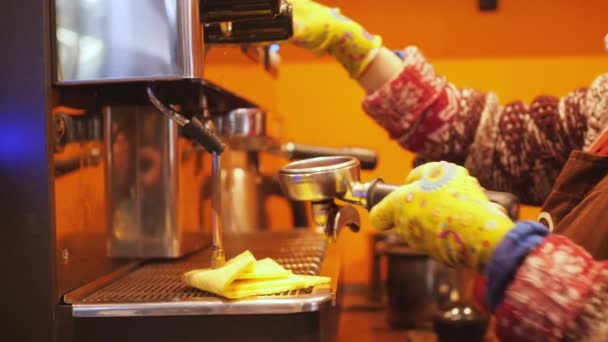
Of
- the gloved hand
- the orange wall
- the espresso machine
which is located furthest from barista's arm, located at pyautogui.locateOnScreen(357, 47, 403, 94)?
the espresso machine

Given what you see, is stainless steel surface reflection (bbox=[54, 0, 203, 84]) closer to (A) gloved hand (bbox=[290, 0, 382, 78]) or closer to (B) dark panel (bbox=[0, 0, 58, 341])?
(B) dark panel (bbox=[0, 0, 58, 341])

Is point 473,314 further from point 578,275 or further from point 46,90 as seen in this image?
point 46,90

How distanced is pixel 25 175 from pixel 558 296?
1.32 ft

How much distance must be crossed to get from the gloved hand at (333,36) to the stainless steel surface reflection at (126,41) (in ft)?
0.96

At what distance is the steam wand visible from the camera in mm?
550

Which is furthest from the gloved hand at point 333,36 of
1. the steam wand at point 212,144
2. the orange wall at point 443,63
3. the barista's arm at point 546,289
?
the barista's arm at point 546,289

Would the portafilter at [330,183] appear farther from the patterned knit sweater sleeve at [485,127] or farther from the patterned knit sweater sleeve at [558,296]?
the patterned knit sweater sleeve at [485,127]

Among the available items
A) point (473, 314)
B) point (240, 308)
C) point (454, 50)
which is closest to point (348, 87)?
point (454, 50)

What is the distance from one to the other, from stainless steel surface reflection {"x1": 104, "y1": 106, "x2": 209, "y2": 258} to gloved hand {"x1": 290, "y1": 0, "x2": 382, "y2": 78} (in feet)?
0.70

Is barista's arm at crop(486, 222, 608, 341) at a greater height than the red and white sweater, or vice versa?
the red and white sweater

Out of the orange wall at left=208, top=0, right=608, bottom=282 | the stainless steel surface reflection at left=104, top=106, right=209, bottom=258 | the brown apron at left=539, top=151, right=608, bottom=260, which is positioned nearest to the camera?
the brown apron at left=539, top=151, right=608, bottom=260

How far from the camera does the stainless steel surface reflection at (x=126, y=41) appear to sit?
49cm

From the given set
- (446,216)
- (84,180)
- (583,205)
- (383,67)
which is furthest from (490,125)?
(84,180)

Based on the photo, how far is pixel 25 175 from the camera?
0.51 m
